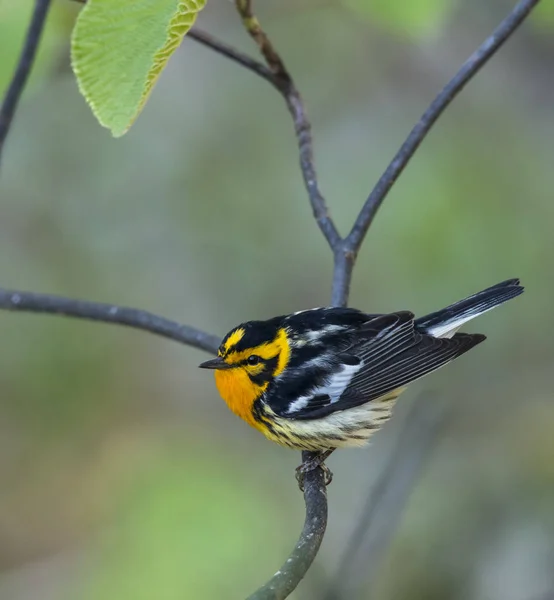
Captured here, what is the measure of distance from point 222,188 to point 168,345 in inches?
35.8

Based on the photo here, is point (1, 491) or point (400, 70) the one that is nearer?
point (1, 491)

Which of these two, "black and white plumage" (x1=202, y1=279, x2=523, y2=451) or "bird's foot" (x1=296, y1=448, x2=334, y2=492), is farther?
"black and white plumage" (x1=202, y1=279, x2=523, y2=451)

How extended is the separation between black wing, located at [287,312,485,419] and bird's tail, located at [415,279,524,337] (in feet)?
0.18

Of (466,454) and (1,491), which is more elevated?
(466,454)

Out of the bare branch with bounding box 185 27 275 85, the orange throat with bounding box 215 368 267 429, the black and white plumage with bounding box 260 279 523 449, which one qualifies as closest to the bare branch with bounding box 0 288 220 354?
the orange throat with bounding box 215 368 267 429

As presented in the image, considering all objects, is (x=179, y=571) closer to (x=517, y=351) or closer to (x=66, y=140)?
(x=517, y=351)

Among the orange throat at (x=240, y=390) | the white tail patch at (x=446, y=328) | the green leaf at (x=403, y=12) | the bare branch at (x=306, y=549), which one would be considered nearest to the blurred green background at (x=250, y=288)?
the orange throat at (x=240, y=390)

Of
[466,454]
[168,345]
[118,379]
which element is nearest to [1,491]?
[118,379]

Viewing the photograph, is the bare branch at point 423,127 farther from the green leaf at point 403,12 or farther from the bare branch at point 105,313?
the bare branch at point 105,313

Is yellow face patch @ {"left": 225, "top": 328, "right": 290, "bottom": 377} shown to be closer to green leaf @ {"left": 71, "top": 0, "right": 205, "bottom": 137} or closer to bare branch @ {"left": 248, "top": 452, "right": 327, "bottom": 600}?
bare branch @ {"left": 248, "top": 452, "right": 327, "bottom": 600}

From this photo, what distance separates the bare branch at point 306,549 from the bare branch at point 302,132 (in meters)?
0.64

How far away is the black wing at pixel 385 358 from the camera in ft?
6.50

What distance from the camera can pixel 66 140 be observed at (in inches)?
173

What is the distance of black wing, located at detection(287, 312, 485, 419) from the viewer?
1.98 metres
